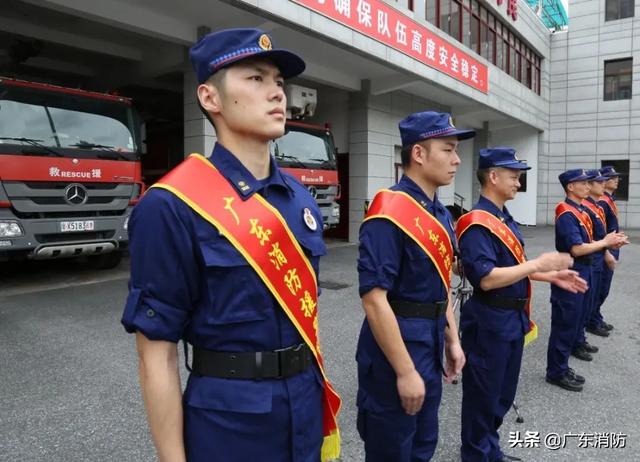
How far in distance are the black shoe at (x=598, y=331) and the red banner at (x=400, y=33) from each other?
672 centimetres

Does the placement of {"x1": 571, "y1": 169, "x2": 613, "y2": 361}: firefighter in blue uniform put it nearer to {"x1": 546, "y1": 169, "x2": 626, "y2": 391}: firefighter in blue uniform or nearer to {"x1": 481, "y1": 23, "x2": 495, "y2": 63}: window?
{"x1": 546, "y1": 169, "x2": 626, "y2": 391}: firefighter in blue uniform

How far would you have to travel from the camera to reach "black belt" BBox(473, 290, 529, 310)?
2.78 meters

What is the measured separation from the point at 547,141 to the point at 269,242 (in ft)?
78.6

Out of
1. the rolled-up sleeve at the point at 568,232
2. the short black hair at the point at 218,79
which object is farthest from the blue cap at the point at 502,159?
the short black hair at the point at 218,79

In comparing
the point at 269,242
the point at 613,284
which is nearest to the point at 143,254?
the point at 269,242

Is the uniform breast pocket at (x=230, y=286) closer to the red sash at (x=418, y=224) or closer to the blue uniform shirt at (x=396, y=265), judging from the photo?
the blue uniform shirt at (x=396, y=265)

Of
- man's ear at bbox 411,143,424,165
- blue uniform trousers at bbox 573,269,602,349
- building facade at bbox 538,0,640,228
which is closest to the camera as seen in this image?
man's ear at bbox 411,143,424,165

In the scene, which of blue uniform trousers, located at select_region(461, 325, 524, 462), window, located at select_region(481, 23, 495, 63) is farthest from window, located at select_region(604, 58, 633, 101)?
blue uniform trousers, located at select_region(461, 325, 524, 462)

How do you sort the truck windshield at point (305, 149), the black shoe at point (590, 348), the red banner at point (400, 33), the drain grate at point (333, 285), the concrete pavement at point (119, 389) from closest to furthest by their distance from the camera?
the concrete pavement at point (119, 389)
the black shoe at point (590, 348)
the drain grate at point (333, 285)
the truck windshield at point (305, 149)
the red banner at point (400, 33)

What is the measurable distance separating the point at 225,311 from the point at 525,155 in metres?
23.7

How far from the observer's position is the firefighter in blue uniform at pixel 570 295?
3979 millimetres

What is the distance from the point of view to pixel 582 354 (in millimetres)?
4645

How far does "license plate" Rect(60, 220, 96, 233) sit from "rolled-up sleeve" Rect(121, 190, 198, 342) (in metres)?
6.02

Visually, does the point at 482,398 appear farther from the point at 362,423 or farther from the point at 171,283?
the point at 171,283
